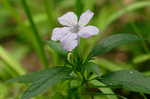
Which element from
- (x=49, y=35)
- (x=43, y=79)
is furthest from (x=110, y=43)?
(x=49, y=35)

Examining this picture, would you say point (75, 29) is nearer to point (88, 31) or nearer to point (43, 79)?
point (88, 31)

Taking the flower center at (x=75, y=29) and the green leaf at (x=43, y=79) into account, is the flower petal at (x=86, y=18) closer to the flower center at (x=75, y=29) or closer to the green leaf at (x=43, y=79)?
the flower center at (x=75, y=29)

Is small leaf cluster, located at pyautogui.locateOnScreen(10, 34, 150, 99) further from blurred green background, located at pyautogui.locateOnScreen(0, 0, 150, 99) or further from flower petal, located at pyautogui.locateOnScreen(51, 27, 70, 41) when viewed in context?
blurred green background, located at pyautogui.locateOnScreen(0, 0, 150, 99)


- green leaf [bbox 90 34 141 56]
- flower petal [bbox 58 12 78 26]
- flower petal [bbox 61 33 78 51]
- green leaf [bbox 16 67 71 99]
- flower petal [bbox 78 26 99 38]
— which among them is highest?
flower petal [bbox 58 12 78 26]

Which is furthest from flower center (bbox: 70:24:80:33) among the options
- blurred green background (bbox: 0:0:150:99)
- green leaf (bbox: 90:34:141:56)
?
blurred green background (bbox: 0:0:150:99)

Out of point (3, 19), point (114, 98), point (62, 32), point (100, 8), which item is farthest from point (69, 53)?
point (3, 19)

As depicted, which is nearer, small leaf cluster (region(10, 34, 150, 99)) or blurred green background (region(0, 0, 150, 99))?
small leaf cluster (region(10, 34, 150, 99))

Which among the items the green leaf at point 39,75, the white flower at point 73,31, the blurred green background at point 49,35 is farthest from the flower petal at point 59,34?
the blurred green background at point 49,35

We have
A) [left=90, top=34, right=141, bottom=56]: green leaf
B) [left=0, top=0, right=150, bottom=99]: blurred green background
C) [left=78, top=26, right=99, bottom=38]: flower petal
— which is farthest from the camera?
[left=0, top=0, right=150, bottom=99]: blurred green background
